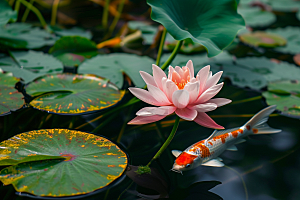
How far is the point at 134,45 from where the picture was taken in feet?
8.71

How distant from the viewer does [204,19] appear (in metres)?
1.56

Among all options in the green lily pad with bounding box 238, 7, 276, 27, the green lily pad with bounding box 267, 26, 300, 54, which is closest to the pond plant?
the green lily pad with bounding box 267, 26, 300, 54

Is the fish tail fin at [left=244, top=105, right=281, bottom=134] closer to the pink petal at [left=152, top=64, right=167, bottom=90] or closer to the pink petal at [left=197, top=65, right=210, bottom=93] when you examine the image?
the pink petal at [left=197, top=65, right=210, bottom=93]

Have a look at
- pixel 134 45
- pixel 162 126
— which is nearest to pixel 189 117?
pixel 162 126

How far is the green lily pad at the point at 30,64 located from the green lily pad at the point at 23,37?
0.13 meters

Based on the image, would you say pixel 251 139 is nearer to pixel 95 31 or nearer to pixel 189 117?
pixel 189 117

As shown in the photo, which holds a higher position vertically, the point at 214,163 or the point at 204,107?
the point at 204,107

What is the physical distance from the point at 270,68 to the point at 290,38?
0.95 m

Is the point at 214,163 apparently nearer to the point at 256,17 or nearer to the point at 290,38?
the point at 290,38

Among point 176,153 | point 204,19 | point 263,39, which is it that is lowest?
point 176,153

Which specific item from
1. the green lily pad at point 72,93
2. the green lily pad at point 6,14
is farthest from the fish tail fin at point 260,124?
the green lily pad at point 6,14

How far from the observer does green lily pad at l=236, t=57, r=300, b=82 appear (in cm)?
209

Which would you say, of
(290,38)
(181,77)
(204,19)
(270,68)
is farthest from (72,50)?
(290,38)

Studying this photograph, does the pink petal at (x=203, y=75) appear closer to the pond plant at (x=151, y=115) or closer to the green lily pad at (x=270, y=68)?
the pond plant at (x=151, y=115)
